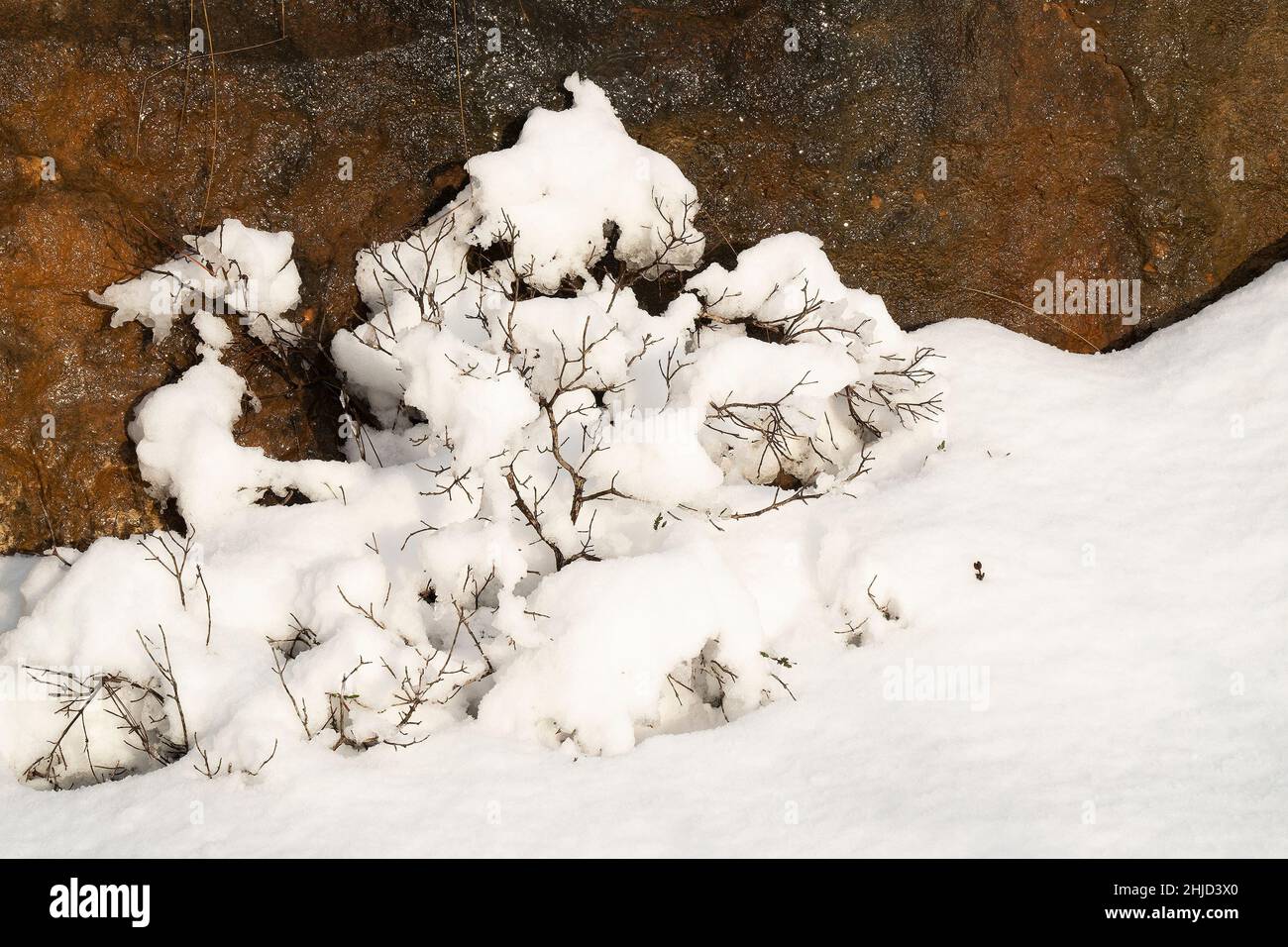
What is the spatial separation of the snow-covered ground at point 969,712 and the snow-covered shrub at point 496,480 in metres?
0.15

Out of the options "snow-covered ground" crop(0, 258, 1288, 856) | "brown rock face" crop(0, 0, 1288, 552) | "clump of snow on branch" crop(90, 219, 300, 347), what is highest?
"brown rock face" crop(0, 0, 1288, 552)

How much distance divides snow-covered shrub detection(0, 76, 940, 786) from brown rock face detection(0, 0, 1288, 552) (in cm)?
18

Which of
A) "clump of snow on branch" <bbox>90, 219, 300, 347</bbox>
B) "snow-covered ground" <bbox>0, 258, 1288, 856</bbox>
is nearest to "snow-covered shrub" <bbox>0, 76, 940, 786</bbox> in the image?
"clump of snow on branch" <bbox>90, 219, 300, 347</bbox>

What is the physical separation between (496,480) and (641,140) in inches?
62.8

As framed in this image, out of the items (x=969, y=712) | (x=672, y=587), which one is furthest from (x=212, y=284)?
(x=969, y=712)

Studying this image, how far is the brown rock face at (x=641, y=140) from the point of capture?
13.7ft

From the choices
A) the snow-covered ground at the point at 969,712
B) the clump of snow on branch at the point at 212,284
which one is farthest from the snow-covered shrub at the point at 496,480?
the snow-covered ground at the point at 969,712

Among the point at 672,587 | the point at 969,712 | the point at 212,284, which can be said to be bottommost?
the point at 969,712

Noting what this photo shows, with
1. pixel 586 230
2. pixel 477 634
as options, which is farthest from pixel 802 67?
pixel 477 634

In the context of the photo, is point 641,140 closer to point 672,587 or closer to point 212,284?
point 212,284

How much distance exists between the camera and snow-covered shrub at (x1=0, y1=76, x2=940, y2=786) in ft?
11.3

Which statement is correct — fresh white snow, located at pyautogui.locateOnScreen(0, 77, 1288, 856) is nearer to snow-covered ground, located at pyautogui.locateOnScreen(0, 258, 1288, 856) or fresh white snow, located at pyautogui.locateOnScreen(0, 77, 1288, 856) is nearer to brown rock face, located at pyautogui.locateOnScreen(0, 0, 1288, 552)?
snow-covered ground, located at pyautogui.locateOnScreen(0, 258, 1288, 856)

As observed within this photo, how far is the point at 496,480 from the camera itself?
3.74 m

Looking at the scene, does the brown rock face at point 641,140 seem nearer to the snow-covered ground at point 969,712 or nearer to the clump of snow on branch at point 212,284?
the clump of snow on branch at point 212,284
